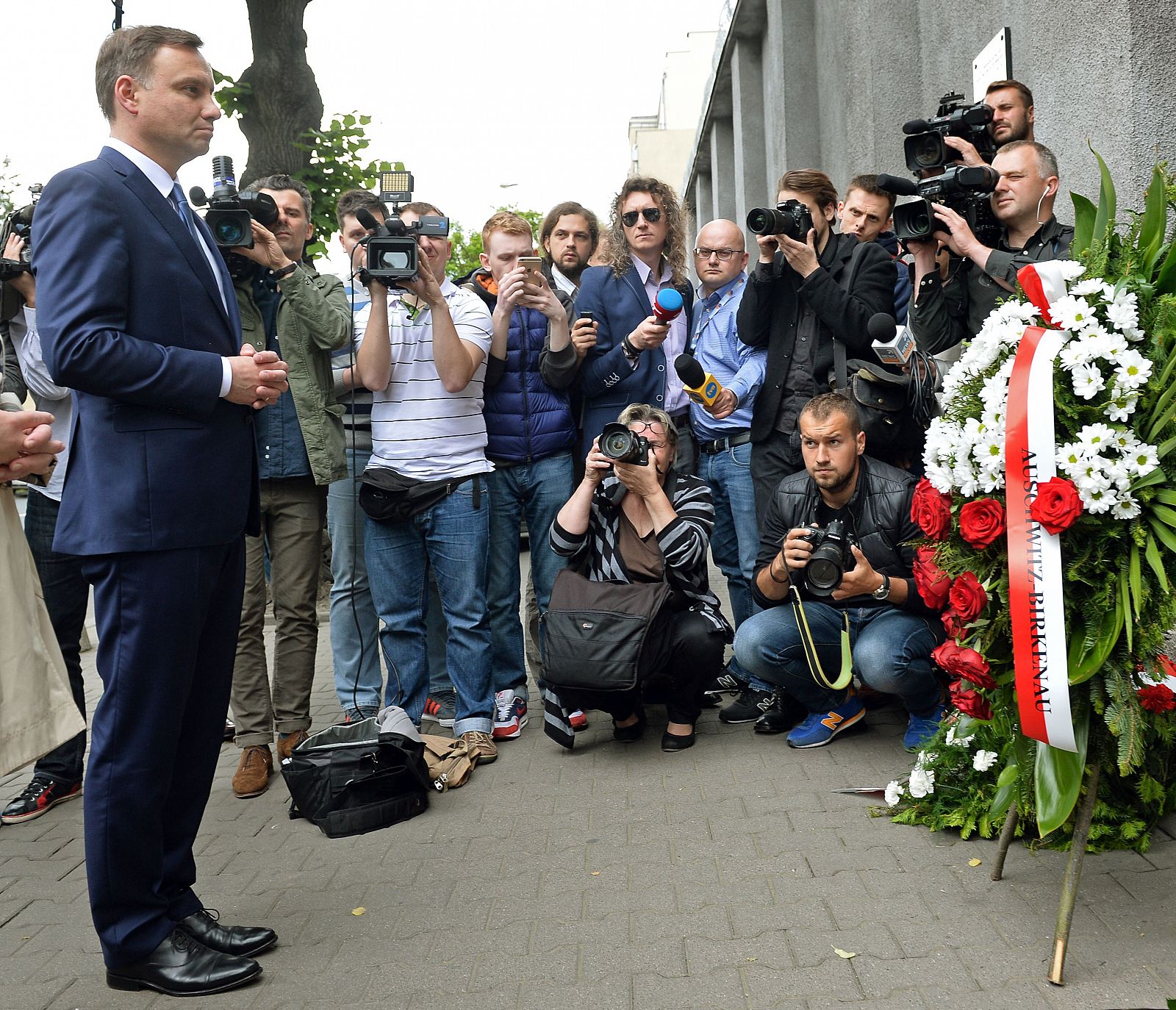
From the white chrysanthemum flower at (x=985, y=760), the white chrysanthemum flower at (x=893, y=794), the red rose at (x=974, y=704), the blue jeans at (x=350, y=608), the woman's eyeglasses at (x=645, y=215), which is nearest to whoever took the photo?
the red rose at (x=974, y=704)

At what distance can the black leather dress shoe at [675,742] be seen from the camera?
4.93 metres

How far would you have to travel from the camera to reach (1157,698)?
3.05 m

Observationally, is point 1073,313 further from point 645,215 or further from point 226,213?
point 645,215

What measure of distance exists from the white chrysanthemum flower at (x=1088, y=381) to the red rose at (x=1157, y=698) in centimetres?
80

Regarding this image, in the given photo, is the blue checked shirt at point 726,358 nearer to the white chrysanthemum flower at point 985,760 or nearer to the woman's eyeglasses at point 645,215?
the woman's eyeglasses at point 645,215

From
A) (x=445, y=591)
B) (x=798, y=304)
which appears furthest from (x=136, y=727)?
(x=798, y=304)

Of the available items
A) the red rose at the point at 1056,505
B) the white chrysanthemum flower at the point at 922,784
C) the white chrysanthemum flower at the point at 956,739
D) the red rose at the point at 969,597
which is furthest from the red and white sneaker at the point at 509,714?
the red rose at the point at 1056,505

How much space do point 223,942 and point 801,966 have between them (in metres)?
1.59

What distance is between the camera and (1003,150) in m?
4.41

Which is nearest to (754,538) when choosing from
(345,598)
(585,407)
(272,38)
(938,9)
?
(585,407)

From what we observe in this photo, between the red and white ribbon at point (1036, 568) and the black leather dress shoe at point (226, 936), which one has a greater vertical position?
the red and white ribbon at point (1036, 568)

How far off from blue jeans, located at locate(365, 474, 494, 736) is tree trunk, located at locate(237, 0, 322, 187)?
19.6ft

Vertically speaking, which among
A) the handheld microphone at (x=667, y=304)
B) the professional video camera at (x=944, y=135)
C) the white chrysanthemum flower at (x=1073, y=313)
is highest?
the professional video camera at (x=944, y=135)

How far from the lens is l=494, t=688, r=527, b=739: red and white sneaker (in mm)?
5312
